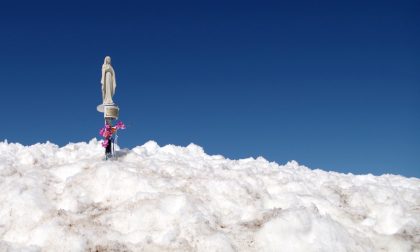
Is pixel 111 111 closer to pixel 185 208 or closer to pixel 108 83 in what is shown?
pixel 108 83

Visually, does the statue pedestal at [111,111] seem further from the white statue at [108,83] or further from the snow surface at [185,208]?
the snow surface at [185,208]

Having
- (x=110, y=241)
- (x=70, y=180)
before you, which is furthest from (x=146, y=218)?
(x=70, y=180)

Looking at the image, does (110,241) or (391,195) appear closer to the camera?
(110,241)

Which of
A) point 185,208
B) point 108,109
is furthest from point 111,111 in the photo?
point 185,208

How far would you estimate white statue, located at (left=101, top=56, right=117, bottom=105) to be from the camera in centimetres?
2275

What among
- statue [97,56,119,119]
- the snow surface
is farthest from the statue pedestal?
the snow surface

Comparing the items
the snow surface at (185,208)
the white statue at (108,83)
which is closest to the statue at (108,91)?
the white statue at (108,83)

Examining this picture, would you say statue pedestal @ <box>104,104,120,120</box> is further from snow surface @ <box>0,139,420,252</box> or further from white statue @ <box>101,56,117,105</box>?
snow surface @ <box>0,139,420,252</box>

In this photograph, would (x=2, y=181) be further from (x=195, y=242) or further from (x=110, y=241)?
(x=195, y=242)

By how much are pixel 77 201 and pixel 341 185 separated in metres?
12.8

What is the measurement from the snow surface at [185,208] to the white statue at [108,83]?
3252 mm

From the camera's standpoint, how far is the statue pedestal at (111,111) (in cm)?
2216

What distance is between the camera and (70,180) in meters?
18.5

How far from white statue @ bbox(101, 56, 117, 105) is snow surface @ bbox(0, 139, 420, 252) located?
3.25 m
